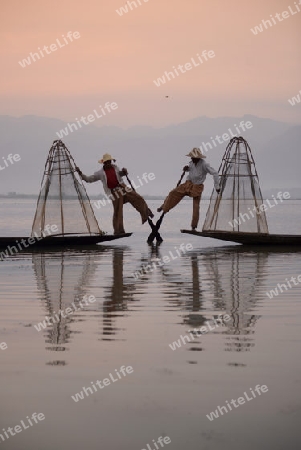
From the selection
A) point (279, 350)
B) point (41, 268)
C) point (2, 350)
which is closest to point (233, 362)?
point (279, 350)

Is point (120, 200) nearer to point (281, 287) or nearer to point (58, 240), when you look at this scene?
point (58, 240)

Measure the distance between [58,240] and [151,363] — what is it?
1249 centimetres

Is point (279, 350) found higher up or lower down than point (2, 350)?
lower down

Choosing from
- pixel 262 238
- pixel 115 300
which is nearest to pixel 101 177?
pixel 262 238

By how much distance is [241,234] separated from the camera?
18.9 m

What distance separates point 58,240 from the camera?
18906 millimetres

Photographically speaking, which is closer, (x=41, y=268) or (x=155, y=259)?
(x=41, y=268)

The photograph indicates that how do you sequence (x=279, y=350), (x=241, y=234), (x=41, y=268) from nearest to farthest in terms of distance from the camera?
1. (x=279, y=350)
2. (x=41, y=268)
3. (x=241, y=234)

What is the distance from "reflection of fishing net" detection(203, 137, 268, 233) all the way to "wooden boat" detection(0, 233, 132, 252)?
83.7 inches

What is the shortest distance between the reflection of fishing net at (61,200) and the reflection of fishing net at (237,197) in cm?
258

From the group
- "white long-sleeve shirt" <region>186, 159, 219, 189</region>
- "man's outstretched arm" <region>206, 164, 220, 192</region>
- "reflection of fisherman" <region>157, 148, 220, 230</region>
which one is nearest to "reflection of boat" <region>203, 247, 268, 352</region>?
"reflection of fisherman" <region>157, 148, 220, 230</region>

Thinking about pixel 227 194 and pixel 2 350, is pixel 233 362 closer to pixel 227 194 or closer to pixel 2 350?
pixel 2 350

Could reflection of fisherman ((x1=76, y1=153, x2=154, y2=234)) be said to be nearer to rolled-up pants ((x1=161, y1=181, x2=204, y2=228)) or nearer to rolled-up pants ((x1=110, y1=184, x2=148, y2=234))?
rolled-up pants ((x1=110, y1=184, x2=148, y2=234))

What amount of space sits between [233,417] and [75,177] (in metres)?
14.6
